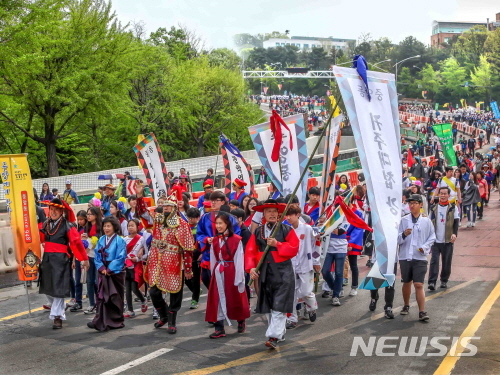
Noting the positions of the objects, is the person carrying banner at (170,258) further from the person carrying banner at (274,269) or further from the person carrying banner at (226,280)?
the person carrying banner at (274,269)

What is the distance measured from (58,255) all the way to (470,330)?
541 cm

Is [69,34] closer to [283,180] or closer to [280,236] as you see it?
[283,180]

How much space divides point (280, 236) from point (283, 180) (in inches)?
124

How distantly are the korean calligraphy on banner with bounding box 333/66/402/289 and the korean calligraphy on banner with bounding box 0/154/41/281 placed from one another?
5.09m

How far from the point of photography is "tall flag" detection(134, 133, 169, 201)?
1422 centimetres

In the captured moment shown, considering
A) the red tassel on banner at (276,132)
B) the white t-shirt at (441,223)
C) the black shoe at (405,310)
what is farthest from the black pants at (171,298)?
the white t-shirt at (441,223)

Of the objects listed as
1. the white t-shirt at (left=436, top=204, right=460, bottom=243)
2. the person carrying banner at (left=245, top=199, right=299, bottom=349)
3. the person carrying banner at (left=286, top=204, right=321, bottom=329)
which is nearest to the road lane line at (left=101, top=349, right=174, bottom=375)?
the person carrying banner at (left=245, top=199, right=299, bottom=349)

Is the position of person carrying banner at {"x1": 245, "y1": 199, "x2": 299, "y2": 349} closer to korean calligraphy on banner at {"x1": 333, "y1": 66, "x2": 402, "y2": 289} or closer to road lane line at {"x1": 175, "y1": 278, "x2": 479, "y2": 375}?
road lane line at {"x1": 175, "y1": 278, "x2": 479, "y2": 375}

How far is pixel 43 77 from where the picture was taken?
29578 mm

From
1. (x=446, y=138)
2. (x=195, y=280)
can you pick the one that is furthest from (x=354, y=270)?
(x=446, y=138)

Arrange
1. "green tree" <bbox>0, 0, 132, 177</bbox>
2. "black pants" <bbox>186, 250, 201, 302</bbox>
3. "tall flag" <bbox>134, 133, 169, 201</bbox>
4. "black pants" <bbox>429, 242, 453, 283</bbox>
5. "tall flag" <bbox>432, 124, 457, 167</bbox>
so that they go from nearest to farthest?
"black pants" <bbox>186, 250, 201, 302</bbox>
"black pants" <bbox>429, 242, 453, 283</bbox>
"tall flag" <bbox>134, 133, 169, 201</bbox>
"tall flag" <bbox>432, 124, 457, 167</bbox>
"green tree" <bbox>0, 0, 132, 177</bbox>

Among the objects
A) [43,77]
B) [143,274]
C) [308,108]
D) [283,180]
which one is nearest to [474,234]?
[283,180]

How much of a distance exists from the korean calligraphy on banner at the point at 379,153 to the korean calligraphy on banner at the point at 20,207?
201 inches

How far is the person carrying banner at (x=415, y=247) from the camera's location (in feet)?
31.2
